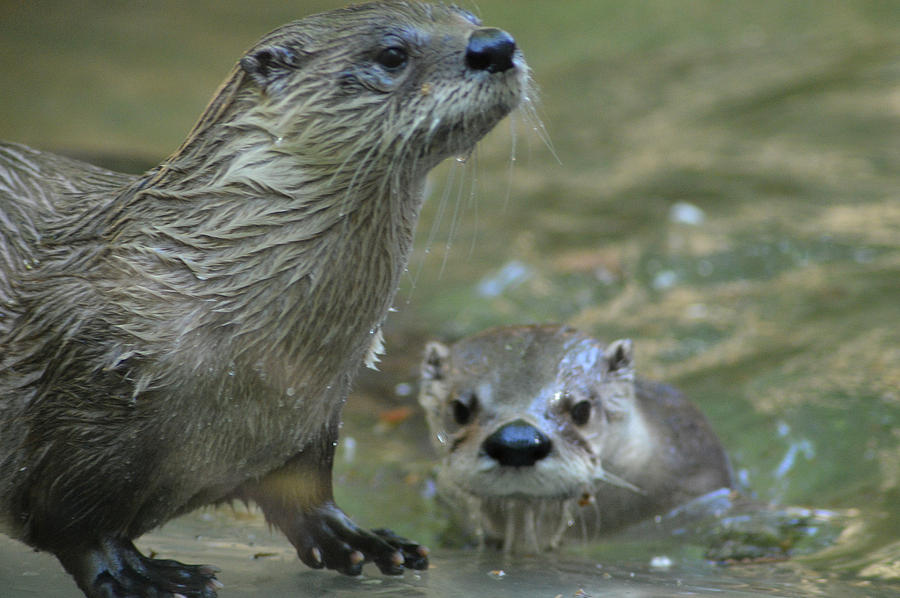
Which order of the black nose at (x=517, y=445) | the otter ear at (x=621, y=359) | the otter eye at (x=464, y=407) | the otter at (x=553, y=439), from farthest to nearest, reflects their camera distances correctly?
the otter ear at (x=621, y=359)
the otter eye at (x=464, y=407)
the otter at (x=553, y=439)
the black nose at (x=517, y=445)

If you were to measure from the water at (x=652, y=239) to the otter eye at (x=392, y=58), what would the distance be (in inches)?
10.5

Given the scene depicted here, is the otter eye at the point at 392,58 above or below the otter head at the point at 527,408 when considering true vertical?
above

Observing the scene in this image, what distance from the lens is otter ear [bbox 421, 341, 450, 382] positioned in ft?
11.9

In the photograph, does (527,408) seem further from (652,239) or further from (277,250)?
(652,239)

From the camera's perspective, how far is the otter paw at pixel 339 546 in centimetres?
247

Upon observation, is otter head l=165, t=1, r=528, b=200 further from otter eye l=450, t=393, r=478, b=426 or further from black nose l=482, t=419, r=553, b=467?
otter eye l=450, t=393, r=478, b=426

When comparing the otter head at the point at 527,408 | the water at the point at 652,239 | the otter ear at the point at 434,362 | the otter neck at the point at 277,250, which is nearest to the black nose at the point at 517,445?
the otter head at the point at 527,408

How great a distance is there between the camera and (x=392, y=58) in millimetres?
2072

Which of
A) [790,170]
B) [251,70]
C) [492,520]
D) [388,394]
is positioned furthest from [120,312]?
[790,170]

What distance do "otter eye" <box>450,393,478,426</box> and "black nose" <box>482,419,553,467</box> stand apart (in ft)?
1.39

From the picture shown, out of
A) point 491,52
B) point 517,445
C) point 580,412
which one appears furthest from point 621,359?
point 491,52

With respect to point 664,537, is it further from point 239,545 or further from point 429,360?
point 239,545

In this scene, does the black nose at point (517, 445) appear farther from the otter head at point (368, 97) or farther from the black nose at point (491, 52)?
the black nose at point (491, 52)

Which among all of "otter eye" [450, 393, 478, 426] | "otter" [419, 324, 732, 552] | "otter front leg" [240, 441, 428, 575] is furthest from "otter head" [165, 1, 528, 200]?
"otter eye" [450, 393, 478, 426]
